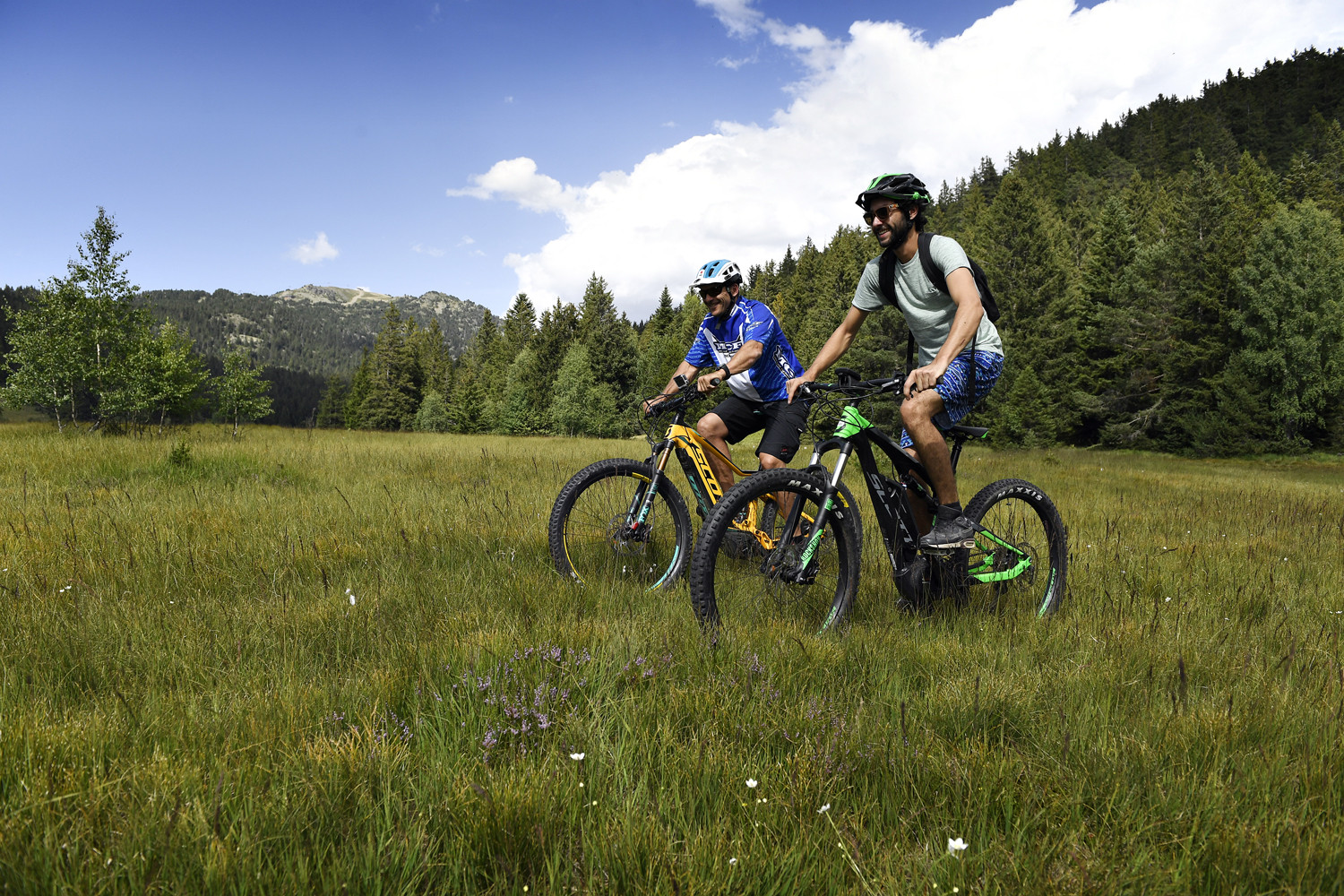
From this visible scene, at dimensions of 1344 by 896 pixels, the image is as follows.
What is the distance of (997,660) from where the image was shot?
297 centimetres

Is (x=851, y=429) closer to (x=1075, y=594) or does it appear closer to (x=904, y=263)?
(x=904, y=263)

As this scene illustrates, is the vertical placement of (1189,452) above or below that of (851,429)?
below

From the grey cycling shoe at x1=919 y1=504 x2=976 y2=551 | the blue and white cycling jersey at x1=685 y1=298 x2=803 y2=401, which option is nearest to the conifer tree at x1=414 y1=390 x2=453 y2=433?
the blue and white cycling jersey at x1=685 y1=298 x2=803 y2=401

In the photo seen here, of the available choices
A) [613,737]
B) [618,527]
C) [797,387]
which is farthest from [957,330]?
[613,737]

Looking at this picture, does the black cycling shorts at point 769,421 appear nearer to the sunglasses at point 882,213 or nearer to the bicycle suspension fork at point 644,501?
the bicycle suspension fork at point 644,501

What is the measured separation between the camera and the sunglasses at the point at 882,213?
3.87m

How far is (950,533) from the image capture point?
3713 millimetres

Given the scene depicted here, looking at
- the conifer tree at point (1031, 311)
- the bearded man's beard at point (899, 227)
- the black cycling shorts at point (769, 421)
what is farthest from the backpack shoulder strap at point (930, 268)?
the conifer tree at point (1031, 311)

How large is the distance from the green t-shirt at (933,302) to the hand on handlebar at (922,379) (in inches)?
21.3

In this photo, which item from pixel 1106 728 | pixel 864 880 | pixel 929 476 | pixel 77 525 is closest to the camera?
pixel 864 880

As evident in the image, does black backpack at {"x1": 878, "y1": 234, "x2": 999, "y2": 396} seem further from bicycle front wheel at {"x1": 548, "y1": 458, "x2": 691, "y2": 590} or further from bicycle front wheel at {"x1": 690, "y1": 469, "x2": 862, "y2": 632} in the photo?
bicycle front wheel at {"x1": 548, "y1": 458, "x2": 691, "y2": 590}

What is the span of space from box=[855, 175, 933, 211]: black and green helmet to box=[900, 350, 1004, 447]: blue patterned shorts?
0.99 metres

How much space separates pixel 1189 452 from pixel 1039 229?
19516mm

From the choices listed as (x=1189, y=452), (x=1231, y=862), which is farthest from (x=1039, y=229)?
(x=1231, y=862)
